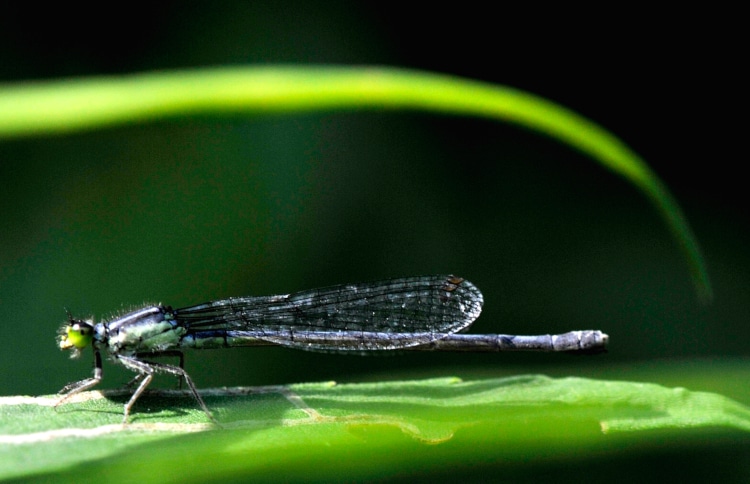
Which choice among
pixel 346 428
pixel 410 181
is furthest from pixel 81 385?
pixel 410 181

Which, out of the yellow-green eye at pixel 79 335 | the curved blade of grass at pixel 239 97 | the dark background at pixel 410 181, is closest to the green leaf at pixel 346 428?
the yellow-green eye at pixel 79 335

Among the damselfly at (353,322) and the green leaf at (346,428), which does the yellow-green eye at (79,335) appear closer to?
the damselfly at (353,322)

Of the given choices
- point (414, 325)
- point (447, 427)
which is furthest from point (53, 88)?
point (414, 325)

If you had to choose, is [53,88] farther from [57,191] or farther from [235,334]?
[57,191]

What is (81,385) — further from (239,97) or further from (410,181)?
(410,181)

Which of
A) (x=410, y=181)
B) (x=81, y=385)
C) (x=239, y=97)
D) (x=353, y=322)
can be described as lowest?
(x=81, y=385)
